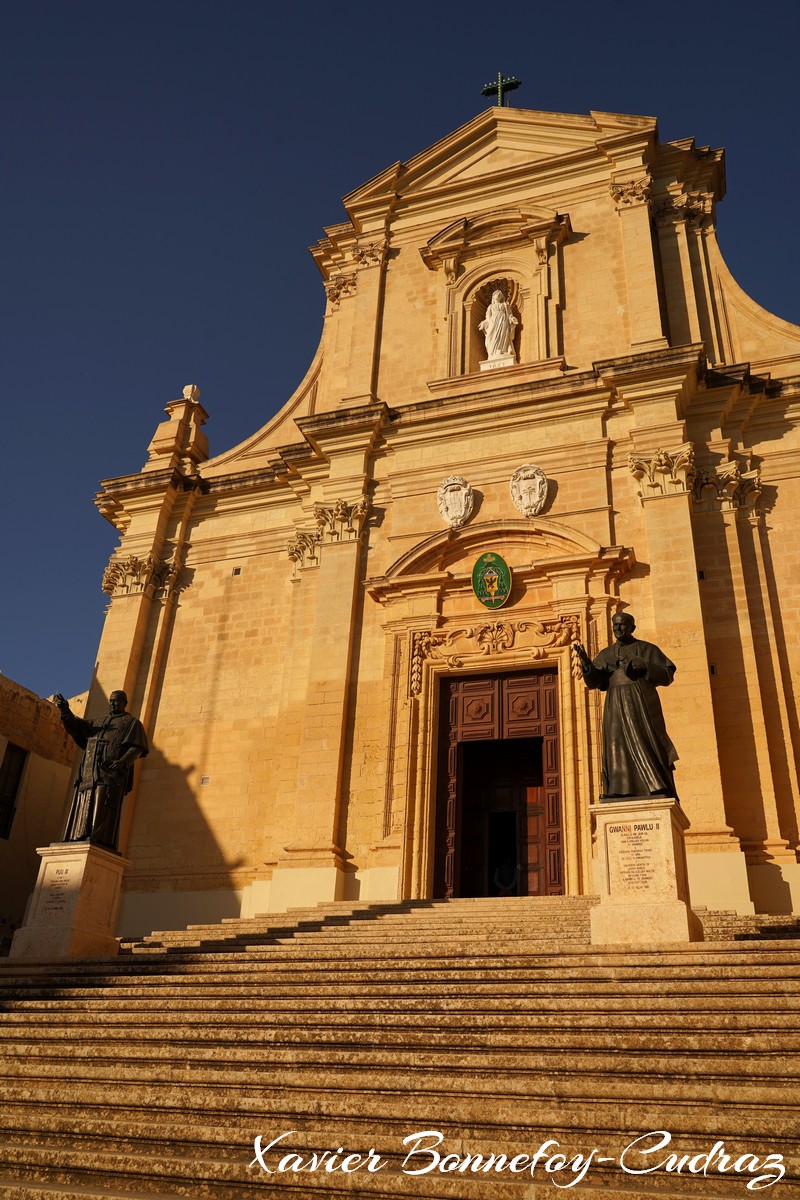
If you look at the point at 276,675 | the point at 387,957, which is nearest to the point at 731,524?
the point at 276,675

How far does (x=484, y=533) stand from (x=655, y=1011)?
9.62 meters

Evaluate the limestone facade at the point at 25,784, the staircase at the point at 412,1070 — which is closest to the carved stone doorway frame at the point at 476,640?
the staircase at the point at 412,1070

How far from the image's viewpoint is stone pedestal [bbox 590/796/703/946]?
25.5ft

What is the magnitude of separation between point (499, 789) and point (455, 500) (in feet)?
15.4

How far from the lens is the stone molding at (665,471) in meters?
14.1

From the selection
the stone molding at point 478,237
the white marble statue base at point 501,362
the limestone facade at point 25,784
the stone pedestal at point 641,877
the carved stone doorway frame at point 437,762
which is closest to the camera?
the stone pedestal at point 641,877

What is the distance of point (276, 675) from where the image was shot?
16219mm

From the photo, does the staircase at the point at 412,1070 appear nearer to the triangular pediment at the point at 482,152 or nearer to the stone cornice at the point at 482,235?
the stone cornice at the point at 482,235

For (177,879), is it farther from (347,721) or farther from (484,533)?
(484,533)

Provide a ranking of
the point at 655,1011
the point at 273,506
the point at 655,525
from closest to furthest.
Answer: the point at 655,1011
the point at 655,525
the point at 273,506

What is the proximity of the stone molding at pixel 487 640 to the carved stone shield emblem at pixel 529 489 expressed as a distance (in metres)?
1.87

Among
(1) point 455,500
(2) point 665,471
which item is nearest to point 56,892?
(1) point 455,500

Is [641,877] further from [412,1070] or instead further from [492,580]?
[492,580]

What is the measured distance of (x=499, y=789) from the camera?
14.9 metres
